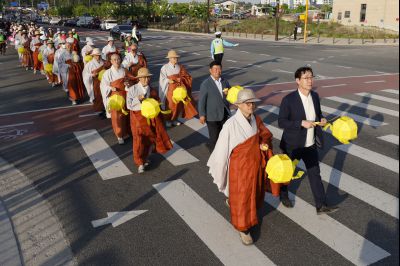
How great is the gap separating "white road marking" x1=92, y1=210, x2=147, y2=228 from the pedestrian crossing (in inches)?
23.3

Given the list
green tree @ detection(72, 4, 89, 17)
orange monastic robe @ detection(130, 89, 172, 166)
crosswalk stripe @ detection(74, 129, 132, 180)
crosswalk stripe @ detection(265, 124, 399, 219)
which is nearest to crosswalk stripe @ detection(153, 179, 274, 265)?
orange monastic robe @ detection(130, 89, 172, 166)

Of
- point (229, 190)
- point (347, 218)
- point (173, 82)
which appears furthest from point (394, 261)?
point (173, 82)

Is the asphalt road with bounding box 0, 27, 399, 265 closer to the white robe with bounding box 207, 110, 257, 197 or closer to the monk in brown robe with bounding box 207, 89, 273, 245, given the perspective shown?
the monk in brown robe with bounding box 207, 89, 273, 245

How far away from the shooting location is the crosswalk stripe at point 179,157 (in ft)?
25.1

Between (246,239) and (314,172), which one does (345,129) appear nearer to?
(314,172)

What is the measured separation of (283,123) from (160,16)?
264ft

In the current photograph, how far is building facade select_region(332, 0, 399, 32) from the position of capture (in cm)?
5594

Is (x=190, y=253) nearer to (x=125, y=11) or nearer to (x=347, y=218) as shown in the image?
(x=347, y=218)

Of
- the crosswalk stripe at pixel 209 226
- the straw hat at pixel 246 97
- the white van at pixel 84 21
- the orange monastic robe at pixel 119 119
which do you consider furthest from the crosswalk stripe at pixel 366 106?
the white van at pixel 84 21

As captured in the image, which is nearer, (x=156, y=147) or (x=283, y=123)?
(x=283, y=123)

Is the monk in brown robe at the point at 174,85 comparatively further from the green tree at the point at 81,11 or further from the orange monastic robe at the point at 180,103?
the green tree at the point at 81,11

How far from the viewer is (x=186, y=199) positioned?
6.05m

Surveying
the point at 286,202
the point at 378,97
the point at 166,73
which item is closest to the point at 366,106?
the point at 378,97

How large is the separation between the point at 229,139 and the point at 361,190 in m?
2.79
